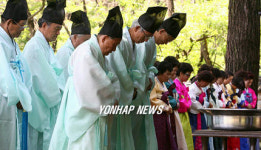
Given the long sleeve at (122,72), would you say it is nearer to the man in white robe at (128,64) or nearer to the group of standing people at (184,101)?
the man in white robe at (128,64)

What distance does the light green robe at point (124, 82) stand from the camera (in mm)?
4879

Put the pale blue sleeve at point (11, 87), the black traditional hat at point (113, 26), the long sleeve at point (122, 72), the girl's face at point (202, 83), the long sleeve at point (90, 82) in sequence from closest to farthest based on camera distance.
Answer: the long sleeve at point (90, 82) < the black traditional hat at point (113, 26) < the pale blue sleeve at point (11, 87) < the long sleeve at point (122, 72) < the girl's face at point (202, 83)

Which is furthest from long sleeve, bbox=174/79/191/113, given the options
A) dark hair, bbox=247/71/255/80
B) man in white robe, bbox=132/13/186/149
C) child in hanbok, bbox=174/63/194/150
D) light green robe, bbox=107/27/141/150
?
dark hair, bbox=247/71/255/80

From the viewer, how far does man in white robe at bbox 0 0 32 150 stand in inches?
174

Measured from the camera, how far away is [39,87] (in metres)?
5.11

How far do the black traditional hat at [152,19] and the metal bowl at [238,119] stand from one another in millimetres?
1171

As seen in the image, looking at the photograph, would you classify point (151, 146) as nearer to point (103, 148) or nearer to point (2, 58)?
point (103, 148)

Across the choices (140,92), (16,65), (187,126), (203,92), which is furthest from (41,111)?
(203,92)

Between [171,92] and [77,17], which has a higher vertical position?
[77,17]

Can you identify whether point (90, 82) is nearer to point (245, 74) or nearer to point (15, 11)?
point (15, 11)

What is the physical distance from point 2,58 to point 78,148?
1266mm

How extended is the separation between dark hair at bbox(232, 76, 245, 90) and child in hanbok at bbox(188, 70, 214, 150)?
2.12 meters

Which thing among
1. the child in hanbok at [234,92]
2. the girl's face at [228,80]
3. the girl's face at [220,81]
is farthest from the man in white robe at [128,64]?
the girl's face at [228,80]

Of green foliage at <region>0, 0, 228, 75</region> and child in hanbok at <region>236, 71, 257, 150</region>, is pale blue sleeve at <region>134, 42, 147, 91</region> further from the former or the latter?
green foliage at <region>0, 0, 228, 75</region>
